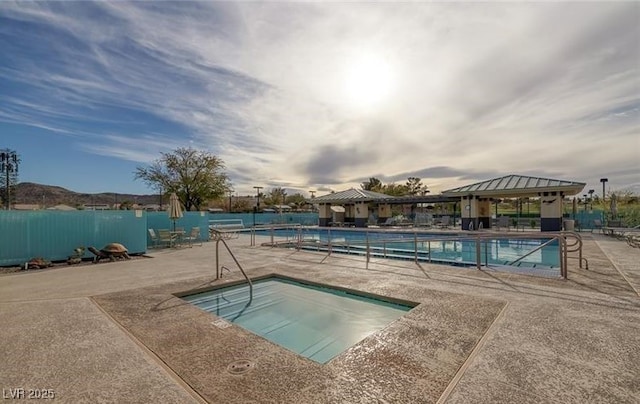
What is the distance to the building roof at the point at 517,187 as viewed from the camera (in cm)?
1623

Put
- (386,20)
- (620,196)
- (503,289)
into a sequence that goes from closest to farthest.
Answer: (503,289), (386,20), (620,196)

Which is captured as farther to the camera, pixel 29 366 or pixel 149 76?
pixel 149 76

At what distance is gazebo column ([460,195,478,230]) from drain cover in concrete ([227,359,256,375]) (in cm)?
1936

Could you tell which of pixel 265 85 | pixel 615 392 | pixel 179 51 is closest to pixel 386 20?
pixel 265 85

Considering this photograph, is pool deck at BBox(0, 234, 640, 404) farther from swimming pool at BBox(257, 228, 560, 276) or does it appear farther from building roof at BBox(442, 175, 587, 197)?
building roof at BBox(442, 175, 587, 197)

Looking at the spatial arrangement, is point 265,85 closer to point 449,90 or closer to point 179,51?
point 179,51

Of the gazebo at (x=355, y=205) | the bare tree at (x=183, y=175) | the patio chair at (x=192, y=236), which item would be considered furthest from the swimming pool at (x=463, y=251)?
the bare tree at (x=183, y=175)

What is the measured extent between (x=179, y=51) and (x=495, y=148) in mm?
15359

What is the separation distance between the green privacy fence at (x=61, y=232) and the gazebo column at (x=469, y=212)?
1859cm

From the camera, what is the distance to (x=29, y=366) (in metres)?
2.66

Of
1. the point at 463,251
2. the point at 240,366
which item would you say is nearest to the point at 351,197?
the point at 463,251

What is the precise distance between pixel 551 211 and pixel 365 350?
61.6ft

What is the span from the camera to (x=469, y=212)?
1970 cm

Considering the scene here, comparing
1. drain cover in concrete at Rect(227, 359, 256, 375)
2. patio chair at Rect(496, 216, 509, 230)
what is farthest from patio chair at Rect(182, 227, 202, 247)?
patio chair at Rect(496, 216, 509, 230)
